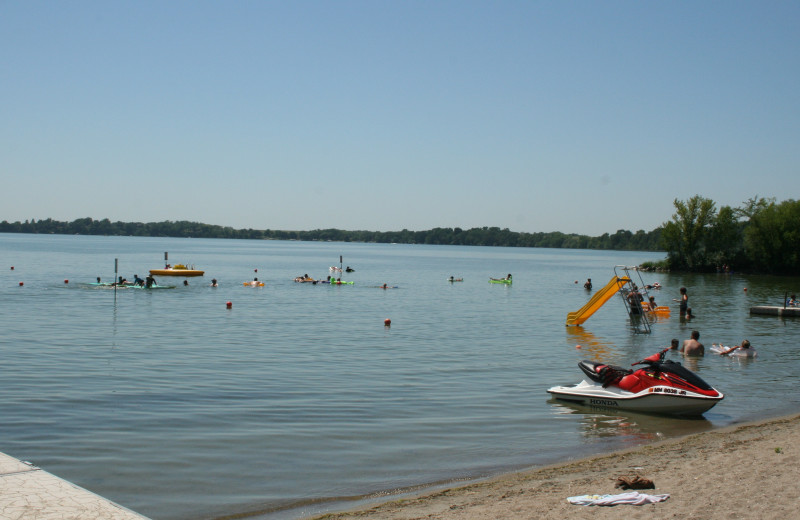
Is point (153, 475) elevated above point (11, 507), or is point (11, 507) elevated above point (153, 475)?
point (11, 507)

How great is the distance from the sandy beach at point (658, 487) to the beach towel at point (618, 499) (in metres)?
0.09

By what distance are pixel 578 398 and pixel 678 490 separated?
21.4 ft

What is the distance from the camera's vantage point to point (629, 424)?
13.5 m

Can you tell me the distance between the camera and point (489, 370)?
776 inches

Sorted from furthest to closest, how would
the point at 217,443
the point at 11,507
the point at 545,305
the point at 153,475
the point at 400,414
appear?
1. the point at 545,305
2. the point at 400,414
3. the point at 217,443
4. the point at 153,475
5. the point at 11,507

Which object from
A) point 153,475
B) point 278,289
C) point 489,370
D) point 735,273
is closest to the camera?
point 153,475

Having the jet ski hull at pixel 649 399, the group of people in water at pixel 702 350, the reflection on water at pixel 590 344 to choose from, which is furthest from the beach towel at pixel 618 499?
the group of people in water at pixel 702 350

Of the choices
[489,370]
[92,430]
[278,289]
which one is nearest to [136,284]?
[278,289]

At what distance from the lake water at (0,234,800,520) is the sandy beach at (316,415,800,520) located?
34.5 inches

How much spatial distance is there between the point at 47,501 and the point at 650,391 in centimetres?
1080

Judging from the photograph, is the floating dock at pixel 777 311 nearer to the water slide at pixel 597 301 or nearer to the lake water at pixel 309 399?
the lake water at pixel 309 399

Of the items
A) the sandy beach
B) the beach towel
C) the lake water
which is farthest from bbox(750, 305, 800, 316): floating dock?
the beach towel

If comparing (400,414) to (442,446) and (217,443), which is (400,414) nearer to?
(442,446)

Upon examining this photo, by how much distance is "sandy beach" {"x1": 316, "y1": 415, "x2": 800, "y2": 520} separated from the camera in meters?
7.51
